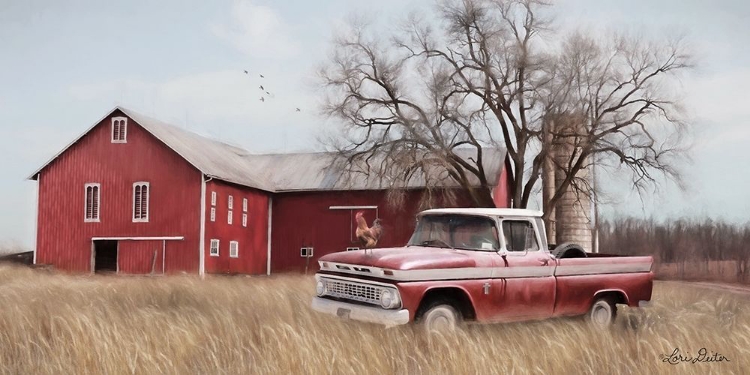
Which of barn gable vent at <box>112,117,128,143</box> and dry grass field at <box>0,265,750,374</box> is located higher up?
barn gable vent at <box>112,117,128,143</box>

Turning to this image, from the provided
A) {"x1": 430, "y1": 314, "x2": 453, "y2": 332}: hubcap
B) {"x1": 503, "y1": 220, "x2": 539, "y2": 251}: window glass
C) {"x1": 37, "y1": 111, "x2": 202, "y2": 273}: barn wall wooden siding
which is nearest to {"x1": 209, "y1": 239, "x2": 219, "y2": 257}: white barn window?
{"x1": 37, "y1": 111, "x2": 202, "y2": 273}: barn wall wooden siding

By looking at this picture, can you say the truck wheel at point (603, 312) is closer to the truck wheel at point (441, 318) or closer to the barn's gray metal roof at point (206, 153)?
the truck wheel at point (441, 318)

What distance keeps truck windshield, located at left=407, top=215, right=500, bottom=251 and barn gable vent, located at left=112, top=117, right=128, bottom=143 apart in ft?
73.6

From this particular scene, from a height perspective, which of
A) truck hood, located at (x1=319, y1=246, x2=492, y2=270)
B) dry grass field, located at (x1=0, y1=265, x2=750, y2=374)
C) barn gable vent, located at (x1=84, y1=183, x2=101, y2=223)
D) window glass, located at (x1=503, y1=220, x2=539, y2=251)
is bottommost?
dry grass field, located at (x1=0, y1=265, x2=750, y2=374)

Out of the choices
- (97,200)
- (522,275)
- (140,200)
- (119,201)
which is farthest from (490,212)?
(97,200)

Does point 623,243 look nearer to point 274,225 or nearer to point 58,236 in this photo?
point 274,225

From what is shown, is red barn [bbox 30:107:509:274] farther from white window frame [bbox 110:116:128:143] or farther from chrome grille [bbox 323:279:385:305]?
chrome grille [bbox 323:279:385:305]

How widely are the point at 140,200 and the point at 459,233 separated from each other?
73.0 feet

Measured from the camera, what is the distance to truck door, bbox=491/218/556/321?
32.7ft

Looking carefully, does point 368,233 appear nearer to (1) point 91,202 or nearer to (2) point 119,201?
(2) point 119,201

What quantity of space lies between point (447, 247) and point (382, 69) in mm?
19874

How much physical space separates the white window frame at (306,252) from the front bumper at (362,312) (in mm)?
23464

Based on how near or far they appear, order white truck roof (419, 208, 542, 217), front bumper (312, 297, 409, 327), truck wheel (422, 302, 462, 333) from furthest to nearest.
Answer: white truck roof (419, 208, 542, 217), truck wheel (422, 302, 462, 333), front bumper (312, 297, 409, 327)

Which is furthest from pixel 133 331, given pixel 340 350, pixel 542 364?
pixel 542 364
